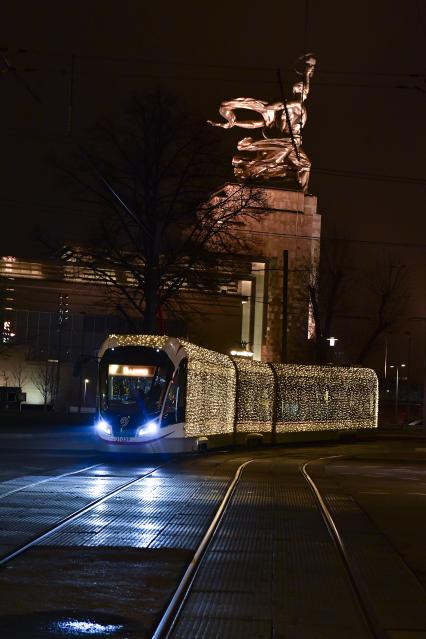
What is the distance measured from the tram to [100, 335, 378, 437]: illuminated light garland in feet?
0.11

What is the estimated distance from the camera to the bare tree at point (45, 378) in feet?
292

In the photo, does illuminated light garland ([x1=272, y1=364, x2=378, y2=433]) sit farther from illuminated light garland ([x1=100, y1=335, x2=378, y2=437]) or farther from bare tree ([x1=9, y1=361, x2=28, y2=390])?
bare tree ([x1=9, y1=361, x2=28, y2=390])

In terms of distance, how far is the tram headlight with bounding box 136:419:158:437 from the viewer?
99.2 feet

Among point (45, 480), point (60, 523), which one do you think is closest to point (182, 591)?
point (60, 523)

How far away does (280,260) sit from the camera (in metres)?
87.0

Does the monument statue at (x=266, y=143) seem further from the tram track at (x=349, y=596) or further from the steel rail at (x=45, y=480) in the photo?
the tram track at (x=349, y=596)

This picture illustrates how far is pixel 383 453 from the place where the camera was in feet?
135

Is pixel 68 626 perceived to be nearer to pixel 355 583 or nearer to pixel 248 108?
pixel 355 583

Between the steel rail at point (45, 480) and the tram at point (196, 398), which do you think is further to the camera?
the tram at point (196, 398)

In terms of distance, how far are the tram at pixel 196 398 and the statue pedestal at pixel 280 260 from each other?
35.9 m

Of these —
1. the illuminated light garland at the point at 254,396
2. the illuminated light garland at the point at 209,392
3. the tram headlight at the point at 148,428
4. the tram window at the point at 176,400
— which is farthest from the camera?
the illuminated light garland at the point at 254,396

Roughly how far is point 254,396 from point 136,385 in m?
11.1

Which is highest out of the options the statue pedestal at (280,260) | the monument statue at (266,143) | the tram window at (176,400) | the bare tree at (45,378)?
the monument statue at (266,143)

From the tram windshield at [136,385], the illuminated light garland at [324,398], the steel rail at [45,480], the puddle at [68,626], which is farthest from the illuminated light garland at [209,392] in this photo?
the puddle at [68,626]
